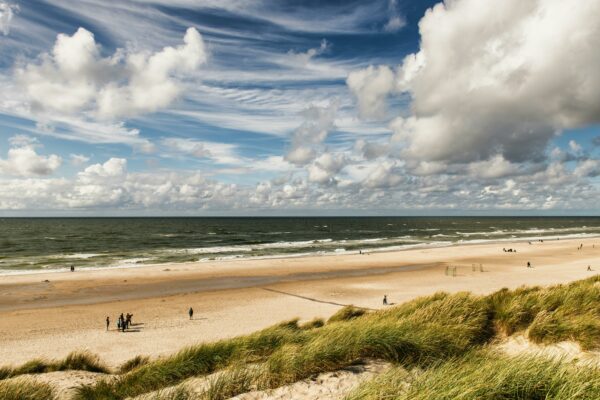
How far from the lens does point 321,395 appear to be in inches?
243

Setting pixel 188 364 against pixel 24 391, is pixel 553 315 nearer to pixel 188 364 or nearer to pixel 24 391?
pixel 188 364

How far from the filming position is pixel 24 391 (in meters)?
7.83

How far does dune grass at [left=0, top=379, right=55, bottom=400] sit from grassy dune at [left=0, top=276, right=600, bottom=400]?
0.43 ft

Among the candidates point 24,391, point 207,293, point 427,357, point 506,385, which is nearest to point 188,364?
point 24,391

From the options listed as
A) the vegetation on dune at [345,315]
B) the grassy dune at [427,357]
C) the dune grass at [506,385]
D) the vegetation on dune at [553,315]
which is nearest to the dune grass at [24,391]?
the grassy dune at [427,357]

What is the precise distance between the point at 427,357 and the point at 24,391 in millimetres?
8559

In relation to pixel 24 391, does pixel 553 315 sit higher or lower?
higher

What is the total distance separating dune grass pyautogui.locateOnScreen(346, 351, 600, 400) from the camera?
4230 mm

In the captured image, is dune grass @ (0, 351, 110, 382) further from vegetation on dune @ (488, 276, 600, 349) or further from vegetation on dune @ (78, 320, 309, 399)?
vegetation on dune @ (488, 276, 600, 349)

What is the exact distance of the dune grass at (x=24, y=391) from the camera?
7591 mm

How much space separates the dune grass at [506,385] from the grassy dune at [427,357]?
0.01 meters

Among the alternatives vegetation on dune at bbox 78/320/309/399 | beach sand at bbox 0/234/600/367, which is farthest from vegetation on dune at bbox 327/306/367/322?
beach sand at bbox 0/234/600/367

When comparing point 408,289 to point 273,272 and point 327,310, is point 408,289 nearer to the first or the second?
point 327,310

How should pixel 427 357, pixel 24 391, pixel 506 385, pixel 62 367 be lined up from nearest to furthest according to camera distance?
1. pixel 506 385
2. pixel 427 357
3. pixel 24 391
4. pixel 62 367
